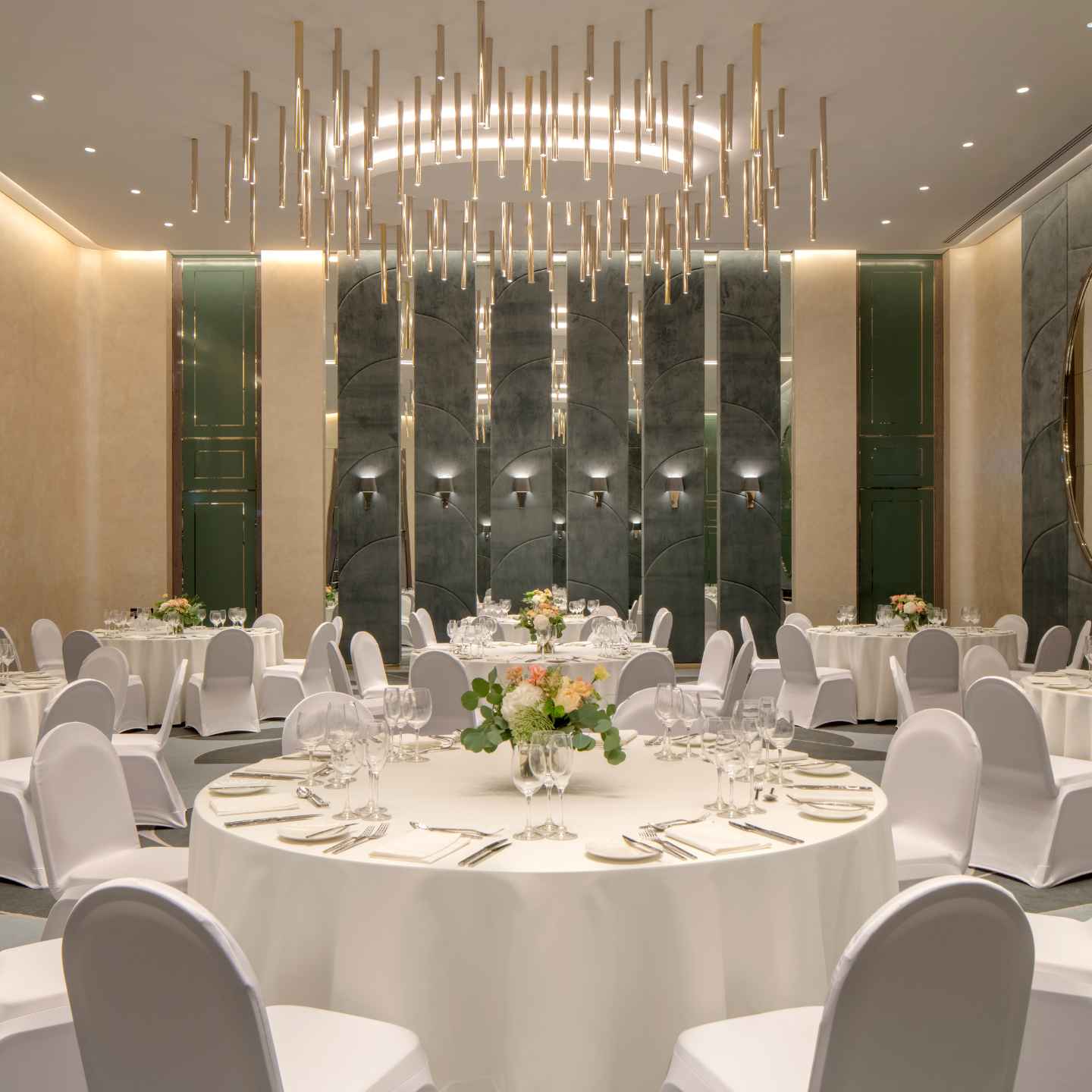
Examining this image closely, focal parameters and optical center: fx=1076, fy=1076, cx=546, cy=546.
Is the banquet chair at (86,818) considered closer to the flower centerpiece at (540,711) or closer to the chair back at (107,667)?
the flower centerpiece at (540,711)

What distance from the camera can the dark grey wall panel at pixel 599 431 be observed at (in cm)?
1317

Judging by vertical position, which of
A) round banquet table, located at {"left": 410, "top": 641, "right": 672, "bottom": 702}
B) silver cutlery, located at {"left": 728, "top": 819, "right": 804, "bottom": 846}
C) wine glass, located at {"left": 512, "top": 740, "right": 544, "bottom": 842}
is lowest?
round banquet table, located at {"left": 410, "top": 641, "right": 672, "bottom": 702}

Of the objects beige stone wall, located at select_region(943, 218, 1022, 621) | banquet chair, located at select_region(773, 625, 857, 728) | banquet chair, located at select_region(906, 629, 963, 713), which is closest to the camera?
banquet chair, located at select_region(906, 629, 963, 713)

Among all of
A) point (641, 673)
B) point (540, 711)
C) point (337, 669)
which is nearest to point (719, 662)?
point (641, 673)

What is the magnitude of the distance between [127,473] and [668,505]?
663 centimetres

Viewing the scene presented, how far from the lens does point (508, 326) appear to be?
13.2 m

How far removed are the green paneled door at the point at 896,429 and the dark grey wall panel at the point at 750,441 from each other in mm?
1086

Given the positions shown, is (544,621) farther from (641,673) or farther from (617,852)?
(617,852)

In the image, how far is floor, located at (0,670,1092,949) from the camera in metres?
4.63

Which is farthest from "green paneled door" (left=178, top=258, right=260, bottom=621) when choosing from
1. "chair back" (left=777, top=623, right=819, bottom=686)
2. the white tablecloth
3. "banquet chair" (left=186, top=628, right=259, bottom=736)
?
the white tablecloth

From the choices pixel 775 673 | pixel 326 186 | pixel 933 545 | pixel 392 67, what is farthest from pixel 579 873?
pixel 933 545

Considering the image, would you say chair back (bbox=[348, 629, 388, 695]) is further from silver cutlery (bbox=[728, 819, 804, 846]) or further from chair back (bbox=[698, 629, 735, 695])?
silver cutlery (bbox=[728, 819, 804, 846])

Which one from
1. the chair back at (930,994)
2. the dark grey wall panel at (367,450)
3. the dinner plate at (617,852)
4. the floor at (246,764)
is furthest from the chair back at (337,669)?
the dark grey wall panel at (367,450)

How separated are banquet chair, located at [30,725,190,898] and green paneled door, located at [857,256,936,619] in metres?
11.1
